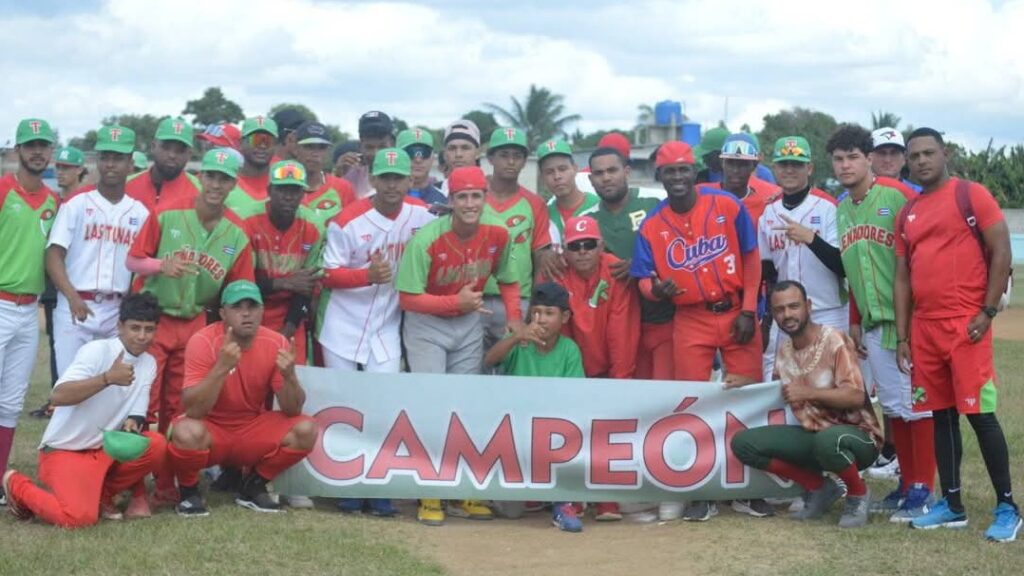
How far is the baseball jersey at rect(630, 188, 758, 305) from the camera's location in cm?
762

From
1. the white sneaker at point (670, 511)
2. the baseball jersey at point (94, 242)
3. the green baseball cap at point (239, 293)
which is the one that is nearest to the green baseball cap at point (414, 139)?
the baseball jersey at point (94, 242)

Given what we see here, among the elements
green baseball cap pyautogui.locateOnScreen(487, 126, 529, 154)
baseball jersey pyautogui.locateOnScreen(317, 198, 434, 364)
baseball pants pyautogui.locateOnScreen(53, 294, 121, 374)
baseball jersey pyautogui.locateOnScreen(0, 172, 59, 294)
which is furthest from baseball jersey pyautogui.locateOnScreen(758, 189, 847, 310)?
baseball jersey pyautogui.locateOnScreen(0, 172, 59, 294)

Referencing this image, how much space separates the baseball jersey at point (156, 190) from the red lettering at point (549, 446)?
9.19ft

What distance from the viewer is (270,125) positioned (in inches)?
340

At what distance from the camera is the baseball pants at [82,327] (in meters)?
7.88

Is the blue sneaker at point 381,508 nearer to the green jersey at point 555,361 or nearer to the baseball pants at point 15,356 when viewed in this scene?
the green jersey at point 555,361

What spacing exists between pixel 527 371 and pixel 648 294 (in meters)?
0.90

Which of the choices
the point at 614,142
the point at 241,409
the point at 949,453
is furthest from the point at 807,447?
the point at 241,409

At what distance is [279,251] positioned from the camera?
8023 millimetres

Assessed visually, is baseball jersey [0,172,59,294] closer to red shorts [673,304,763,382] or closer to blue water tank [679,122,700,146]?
red shorts [673,304,763,382]

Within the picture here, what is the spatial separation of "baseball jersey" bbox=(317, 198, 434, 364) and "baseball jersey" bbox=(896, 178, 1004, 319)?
3.10 meters

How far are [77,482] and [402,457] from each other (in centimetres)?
→ 189

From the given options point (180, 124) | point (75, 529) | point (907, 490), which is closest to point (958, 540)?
point (907, 490)

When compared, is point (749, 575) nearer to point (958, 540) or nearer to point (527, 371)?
point (958, 540)
